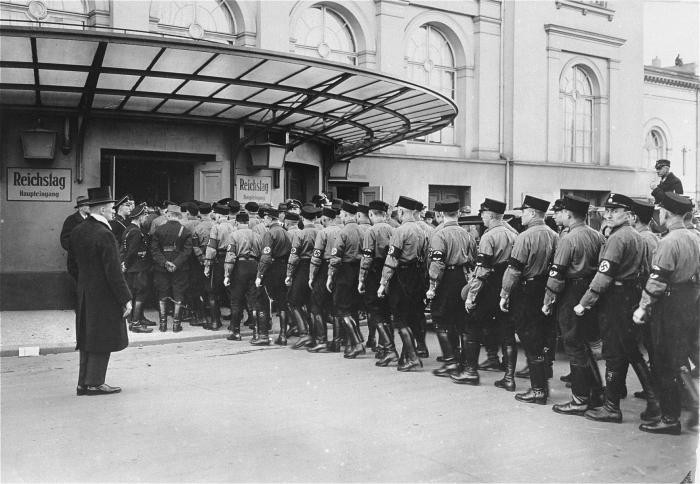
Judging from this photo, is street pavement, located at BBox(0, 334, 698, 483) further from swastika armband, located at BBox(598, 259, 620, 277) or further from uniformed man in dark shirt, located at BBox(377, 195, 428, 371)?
swastika armband, located at BBox(598, 259, 620, 277)

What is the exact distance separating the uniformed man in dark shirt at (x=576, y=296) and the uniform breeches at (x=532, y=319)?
24 centimetres

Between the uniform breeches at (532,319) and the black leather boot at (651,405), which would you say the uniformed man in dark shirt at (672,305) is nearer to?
the black leather boot at (651,405)

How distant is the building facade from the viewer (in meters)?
13.0

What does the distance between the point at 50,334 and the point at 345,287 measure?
16.2 ft

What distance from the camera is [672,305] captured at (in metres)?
6.30

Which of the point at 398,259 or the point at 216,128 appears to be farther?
the point at 216,128

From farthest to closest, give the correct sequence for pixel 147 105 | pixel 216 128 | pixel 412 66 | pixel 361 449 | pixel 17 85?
pixel 412 66, pixel 216 128, pixel 147 105, pixel 17 85, pixel 361 449

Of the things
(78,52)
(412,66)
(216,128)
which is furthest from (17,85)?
(412,66)

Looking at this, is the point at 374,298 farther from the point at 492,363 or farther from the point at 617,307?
the point at 617,307

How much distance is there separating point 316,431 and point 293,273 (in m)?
4.79

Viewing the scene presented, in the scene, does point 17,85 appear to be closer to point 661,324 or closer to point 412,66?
point 661,324

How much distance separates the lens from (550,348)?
8594 millimetres

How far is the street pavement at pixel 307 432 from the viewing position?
17.0ft

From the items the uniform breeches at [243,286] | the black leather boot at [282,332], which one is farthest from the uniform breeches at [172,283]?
the black leather boot at [282,332]
